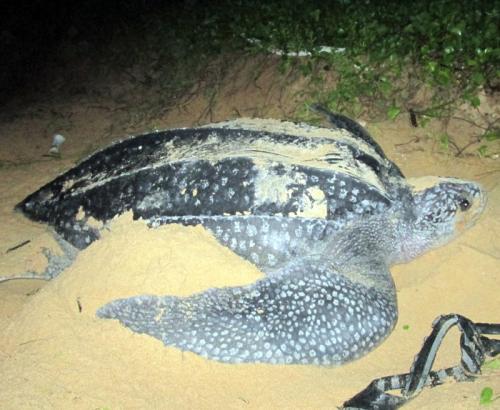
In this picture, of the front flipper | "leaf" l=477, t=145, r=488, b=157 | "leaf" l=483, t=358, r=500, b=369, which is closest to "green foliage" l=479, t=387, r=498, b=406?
"leaf" l=483, t=358, r=500, b=369

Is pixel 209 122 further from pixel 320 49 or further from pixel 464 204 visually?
pixel 464 204

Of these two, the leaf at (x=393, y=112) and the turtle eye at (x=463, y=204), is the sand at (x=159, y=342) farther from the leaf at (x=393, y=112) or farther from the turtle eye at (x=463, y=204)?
the leaf at (x=393, y=112)

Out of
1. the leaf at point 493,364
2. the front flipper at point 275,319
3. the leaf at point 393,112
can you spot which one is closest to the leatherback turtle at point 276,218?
the front flipper at point 275,319

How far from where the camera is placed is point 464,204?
2152 mm

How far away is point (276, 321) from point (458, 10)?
2.77 metres

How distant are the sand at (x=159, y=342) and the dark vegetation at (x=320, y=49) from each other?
34.0 inches

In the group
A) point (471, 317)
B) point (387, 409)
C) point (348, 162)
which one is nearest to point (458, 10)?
point (348, 162)

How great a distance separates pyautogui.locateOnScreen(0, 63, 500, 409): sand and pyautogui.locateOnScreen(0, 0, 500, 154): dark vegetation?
86 cm

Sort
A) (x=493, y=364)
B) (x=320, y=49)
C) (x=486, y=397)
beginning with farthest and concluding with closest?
(x=320, y=49) → (x=493, y=364) → (x=486, y=397)

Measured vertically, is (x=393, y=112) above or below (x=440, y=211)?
above

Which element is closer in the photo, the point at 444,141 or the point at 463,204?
the point at 463,204

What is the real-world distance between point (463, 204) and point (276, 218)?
883mm

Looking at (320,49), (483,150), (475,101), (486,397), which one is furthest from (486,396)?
(320,49)

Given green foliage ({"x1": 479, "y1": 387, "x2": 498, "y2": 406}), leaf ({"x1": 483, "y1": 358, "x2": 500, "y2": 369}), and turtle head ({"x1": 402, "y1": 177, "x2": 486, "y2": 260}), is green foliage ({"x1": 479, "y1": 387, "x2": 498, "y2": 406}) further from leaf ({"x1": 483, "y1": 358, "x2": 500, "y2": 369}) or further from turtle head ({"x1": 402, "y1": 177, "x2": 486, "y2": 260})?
turtle head ({"x1": 402, "y1": 177, "x2": 486, "y2": 260})
